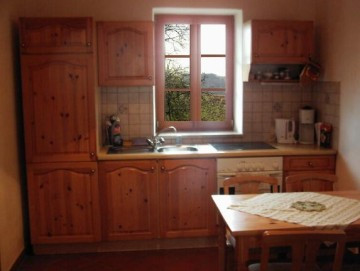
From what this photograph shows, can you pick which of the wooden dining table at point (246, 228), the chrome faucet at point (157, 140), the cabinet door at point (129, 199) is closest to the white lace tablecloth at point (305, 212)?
the wooden dining table at point (246, 228)

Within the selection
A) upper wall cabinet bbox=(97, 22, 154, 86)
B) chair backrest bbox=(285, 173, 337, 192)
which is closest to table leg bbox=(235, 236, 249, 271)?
chair backrest bbox=(285, 173, 337, 192)

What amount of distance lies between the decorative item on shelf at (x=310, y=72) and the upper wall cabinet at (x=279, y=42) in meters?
0.07

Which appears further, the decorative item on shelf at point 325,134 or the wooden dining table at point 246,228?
the decorative item on shelf at point 325,134

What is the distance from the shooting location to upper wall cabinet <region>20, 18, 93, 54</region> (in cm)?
321

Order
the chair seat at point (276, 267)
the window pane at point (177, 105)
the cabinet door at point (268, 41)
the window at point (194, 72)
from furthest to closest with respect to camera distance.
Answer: the window pane at point (177, 105) → the window at point (194, 72) → the cabinet door at point (268, 41) → the chair seat at point (276, 267)

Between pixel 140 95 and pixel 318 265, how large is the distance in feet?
7.32

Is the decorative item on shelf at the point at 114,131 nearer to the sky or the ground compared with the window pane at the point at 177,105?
nearer to the ground

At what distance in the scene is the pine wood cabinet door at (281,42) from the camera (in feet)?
11.9

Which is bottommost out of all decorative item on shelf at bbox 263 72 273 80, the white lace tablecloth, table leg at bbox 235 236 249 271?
table leg at bbox 235 236 249 271

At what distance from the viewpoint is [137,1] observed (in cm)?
371

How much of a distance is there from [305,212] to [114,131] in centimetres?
205

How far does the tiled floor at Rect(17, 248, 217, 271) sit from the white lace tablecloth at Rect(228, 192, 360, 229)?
1086 millimetres

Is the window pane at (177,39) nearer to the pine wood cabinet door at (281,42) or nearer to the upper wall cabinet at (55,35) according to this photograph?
the pine wood cabinet door at (281,42)

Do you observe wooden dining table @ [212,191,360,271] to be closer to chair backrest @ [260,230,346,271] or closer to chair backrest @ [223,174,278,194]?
chair backrest @ [260,230,346,271]
